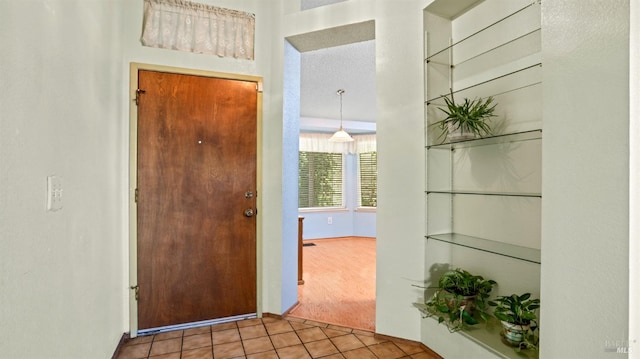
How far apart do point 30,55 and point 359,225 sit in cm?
597

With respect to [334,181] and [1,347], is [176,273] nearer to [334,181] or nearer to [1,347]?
[1,347]

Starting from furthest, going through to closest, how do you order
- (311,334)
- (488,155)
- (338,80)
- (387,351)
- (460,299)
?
(338,80) → (311,334) → (387,351) → (488,155) → (460,299)

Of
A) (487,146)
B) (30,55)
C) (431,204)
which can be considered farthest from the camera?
(431,204)

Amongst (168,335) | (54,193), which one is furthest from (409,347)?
(54,193)

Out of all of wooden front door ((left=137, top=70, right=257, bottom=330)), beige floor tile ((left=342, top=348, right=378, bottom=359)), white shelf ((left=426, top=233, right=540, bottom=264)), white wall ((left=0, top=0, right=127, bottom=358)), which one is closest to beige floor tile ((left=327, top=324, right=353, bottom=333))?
beige floor tile ((left=342, top=348, right=378, bottom=359))

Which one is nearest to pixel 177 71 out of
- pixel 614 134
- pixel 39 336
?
pixel 39 336

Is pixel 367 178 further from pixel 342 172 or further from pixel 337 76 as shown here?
pixel 337 76

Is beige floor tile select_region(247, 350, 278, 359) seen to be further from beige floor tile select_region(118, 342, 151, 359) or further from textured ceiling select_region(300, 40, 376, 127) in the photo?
textured ceiling select_region(300, 40, 376, 127)

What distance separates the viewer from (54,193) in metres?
1.10

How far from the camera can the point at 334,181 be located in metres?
6.53

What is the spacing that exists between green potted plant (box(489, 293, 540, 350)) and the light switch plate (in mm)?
1951

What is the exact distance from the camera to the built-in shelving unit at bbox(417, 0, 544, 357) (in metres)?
1.67

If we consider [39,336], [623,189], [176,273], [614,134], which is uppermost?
[614,134]

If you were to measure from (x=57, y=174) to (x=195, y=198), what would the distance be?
123 cm
